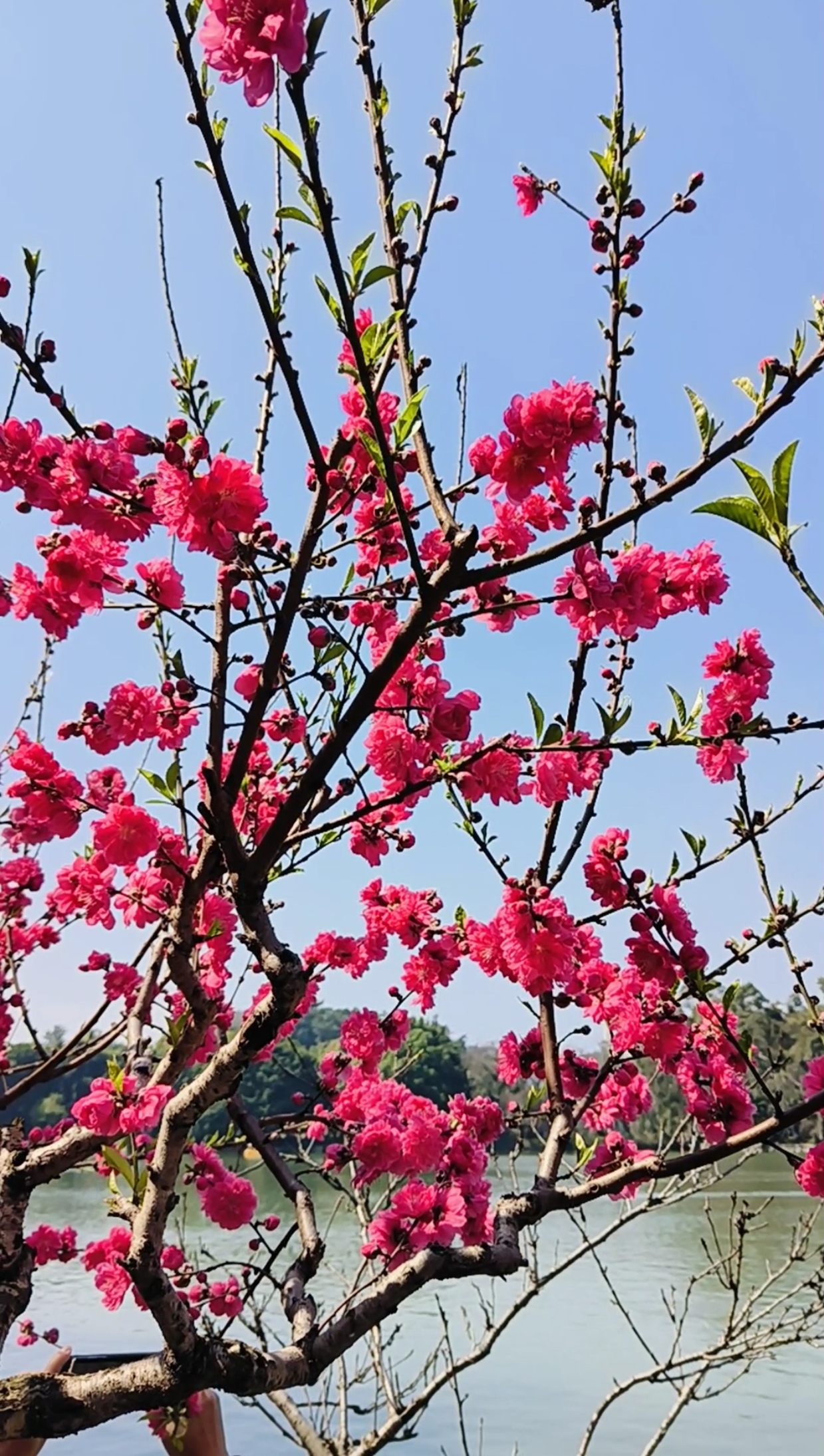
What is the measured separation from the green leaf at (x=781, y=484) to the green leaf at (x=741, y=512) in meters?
0.02

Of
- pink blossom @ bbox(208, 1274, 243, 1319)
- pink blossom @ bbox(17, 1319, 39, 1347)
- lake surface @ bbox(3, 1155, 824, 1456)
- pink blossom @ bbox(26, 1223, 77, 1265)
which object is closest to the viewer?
pink blossom @ bbox(208, 1274, 243, 1319)

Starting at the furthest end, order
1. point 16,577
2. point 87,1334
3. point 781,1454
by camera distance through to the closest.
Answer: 1. point 87,1334
2. point 781,1454
3. point 16,577

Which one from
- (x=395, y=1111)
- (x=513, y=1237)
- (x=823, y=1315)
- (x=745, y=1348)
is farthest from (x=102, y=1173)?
(x=823, y=1315)

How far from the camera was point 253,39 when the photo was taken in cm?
91

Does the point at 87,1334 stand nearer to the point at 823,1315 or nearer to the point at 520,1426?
the point at 520,1426

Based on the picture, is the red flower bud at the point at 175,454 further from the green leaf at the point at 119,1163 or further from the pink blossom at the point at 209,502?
the green leaf at the point at 119,1163

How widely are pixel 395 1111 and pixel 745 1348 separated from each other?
1.55 metres

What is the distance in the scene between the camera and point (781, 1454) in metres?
5.15

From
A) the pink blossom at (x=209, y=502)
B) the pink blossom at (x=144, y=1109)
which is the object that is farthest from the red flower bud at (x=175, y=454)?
the pink blossom at (x=144, y=1109)

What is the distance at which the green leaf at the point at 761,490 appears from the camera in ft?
3.81

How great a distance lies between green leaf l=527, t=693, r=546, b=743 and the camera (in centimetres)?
148

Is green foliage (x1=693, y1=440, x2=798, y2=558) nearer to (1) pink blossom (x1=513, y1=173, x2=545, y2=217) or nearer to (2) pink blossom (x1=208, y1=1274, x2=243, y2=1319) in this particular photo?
(1) pink blossom (x1=513, y1=173, x2=545, y2=217)

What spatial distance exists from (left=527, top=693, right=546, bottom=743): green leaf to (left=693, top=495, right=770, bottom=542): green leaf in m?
0.41

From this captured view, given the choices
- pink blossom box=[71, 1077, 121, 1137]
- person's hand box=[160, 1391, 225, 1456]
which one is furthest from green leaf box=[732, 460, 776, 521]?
person's hand box=[160, 1391, 225, 1456]
